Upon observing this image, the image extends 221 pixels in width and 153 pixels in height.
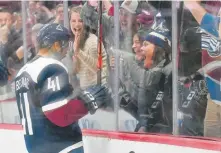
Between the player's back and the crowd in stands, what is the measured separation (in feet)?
1.04

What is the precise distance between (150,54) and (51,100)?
0.88m

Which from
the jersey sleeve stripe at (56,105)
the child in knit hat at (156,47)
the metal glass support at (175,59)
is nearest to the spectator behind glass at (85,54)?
the child in knit hat at (156,47)

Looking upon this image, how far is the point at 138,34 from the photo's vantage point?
6.81 metres

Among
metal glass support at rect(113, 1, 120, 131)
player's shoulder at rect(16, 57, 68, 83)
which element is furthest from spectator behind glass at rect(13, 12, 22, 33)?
player's shoulder at rect(16, 57, 68, 83)

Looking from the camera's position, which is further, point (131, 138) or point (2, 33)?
point (2, 33)

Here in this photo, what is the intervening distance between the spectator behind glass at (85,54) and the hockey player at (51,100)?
1.30 ft

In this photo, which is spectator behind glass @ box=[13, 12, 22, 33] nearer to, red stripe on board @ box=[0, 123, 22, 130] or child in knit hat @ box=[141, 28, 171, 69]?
red stripe on board @ box=[0, 123, 22, 130]

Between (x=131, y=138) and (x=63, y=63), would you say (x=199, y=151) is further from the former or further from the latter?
(x=63, y=63)

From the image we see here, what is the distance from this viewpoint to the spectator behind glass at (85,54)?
23.3 feet

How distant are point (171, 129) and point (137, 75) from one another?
22.3 inches

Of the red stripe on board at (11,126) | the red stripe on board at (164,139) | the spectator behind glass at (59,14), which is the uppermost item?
the spectator behind glass at (59,14)

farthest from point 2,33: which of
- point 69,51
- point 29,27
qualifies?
point 69,51

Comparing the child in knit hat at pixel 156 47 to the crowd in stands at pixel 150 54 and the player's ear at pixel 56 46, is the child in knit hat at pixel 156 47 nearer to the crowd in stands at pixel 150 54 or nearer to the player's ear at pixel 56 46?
the crowd in stands at pixel 150 54

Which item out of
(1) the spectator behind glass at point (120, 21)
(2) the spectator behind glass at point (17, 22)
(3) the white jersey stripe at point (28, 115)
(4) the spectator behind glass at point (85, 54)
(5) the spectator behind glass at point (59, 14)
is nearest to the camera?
(3) the white jersey stripe at point (28, 115)
